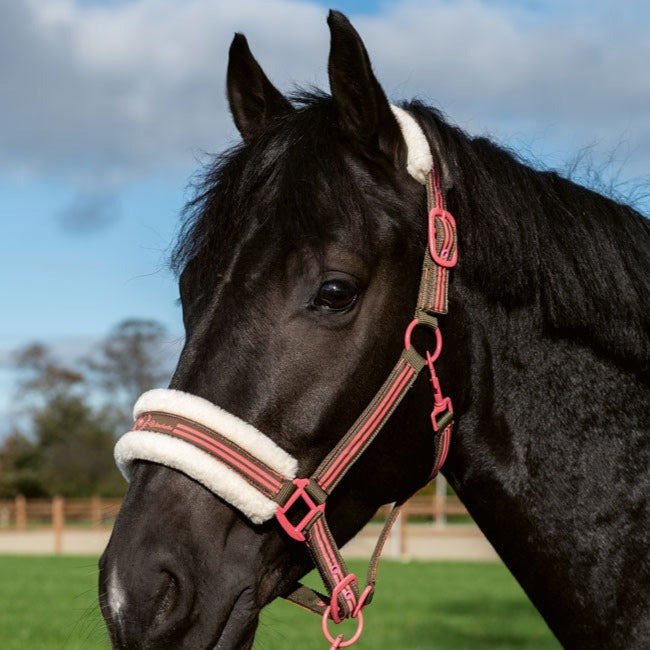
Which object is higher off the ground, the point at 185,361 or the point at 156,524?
the point at 185,361

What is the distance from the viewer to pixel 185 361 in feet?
7.72

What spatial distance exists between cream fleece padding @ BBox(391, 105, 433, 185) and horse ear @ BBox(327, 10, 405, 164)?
28 millimetres

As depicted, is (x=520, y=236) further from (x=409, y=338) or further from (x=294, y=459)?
(x=294, y=459)

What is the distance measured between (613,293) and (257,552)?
50.1 inches

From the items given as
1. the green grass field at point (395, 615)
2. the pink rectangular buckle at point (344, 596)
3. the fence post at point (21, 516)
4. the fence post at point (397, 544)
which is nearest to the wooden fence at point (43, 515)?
the fence post at point (21, 516)

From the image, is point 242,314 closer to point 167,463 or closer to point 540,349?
point 167,463

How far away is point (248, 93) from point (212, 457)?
149 cm

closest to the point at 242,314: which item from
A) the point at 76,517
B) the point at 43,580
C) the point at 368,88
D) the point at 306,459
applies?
the point at 306,459

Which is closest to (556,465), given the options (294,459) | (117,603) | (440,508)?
(294,459)

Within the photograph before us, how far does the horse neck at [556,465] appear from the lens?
8.19 ft

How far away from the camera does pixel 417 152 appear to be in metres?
2.60

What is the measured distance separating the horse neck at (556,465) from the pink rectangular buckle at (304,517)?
535 millimetres

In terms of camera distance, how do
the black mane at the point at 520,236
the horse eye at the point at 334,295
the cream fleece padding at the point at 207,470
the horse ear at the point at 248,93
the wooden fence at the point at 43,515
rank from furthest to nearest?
1. the wooden fence at the point at 43,515
2. the horse ear at the point at 248,93
3. the black mane at the point at 520,236
4. the horse eye at the point at 334,295
5. the cream fleece padding at the point at 207,470

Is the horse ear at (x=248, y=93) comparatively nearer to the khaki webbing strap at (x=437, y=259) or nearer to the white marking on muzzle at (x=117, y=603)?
the khaki webbing strap at (x=437, y=259)
